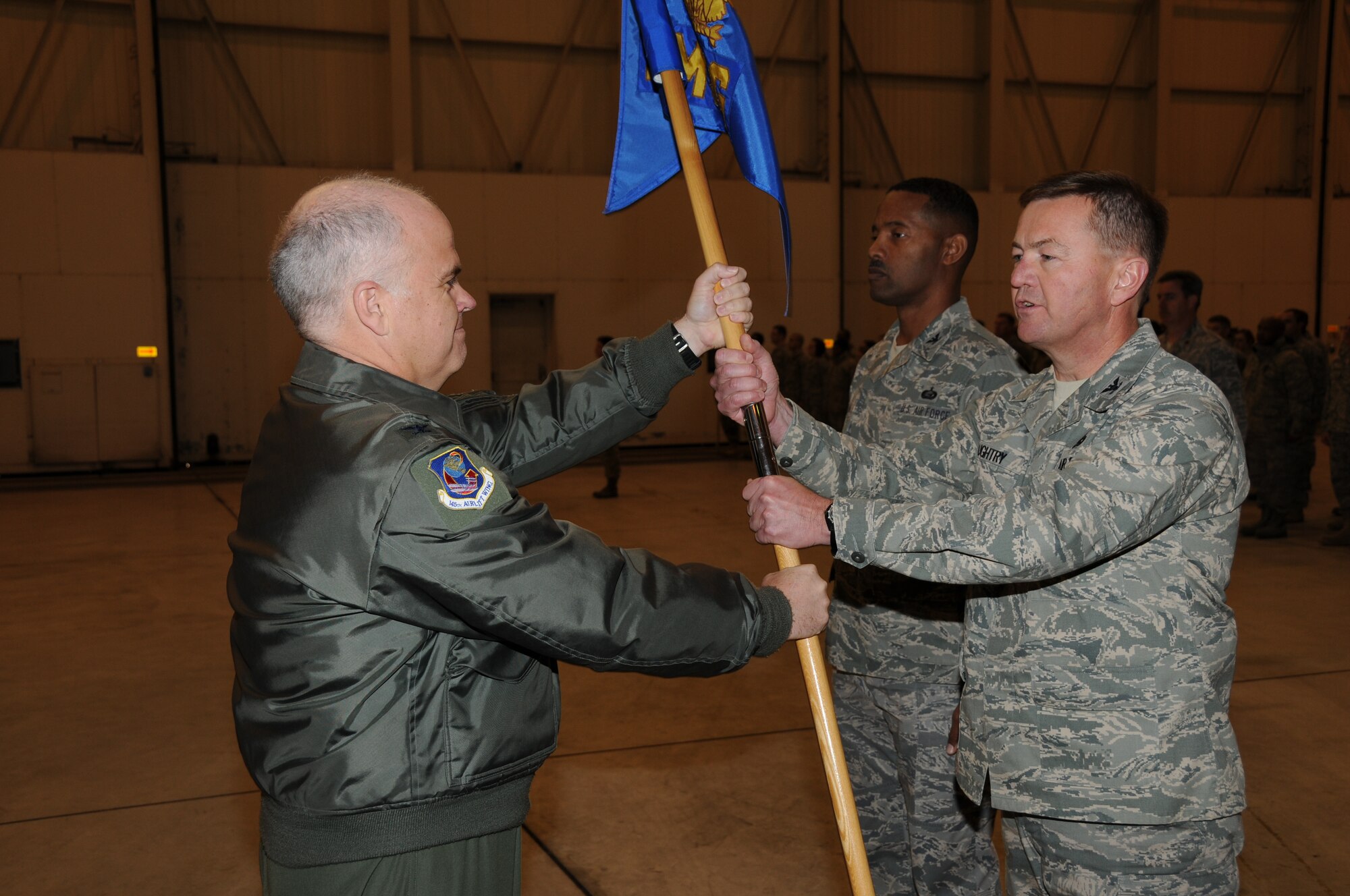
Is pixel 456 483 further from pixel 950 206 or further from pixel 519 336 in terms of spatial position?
pixel 519 336

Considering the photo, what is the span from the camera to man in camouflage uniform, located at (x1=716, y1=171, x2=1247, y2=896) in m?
1.88

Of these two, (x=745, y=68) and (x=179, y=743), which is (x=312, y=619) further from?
(x=179, y=743)

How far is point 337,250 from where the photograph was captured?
1746mm

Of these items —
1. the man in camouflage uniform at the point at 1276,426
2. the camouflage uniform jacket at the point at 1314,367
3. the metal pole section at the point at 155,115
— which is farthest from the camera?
the metal pole section at the point at 155,115

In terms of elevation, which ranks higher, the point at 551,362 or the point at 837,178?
the point at 837,178

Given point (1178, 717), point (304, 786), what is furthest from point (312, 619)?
point (1178, 717)

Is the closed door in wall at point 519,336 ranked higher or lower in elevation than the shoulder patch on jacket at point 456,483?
higher

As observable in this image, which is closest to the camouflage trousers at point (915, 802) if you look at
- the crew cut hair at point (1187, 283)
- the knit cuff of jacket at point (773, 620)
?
the knit cuff of jacket at point (773, 620)

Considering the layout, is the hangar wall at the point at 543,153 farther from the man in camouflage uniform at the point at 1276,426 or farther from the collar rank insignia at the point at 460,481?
the collar rank insignia at the point at 460,481

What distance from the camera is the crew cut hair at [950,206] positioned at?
10.5ft

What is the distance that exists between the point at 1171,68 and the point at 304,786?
18.2 metres

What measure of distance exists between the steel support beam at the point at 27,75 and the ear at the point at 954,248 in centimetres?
1319

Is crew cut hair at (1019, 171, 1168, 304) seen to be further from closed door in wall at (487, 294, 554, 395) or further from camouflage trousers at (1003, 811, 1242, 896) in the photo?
closed door in wall at (487, 294, 554, 395)

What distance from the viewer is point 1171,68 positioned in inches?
656
